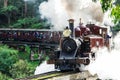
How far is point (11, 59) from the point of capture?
26.5 meters

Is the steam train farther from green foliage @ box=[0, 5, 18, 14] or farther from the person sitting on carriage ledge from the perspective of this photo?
green foliage @ box=[0, 5, 18, 14]

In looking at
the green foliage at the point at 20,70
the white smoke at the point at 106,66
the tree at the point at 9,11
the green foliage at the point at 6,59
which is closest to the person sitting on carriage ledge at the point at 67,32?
the white smoke at the point at 106,66

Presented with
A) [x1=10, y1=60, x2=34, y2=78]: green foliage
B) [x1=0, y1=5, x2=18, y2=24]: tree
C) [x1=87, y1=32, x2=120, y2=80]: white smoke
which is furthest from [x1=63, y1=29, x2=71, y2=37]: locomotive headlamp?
[x1=0, y1=5, x2=18, y2=24]: tree

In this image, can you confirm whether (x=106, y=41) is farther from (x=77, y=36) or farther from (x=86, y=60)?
(x=86, y=60)

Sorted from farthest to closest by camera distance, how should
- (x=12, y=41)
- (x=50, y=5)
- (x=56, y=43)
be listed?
(x=50, y=5) → (x=12, y=41) → (x=56, y=43)

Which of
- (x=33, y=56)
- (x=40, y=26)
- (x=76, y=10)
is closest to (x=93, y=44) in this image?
(x=76, y=10)

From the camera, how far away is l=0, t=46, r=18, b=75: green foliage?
83.7 feet

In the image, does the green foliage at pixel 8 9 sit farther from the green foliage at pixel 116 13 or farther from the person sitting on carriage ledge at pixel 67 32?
the green foliage at pixel 116 13

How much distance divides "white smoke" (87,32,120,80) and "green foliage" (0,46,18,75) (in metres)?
10.8

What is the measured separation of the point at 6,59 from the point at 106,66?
13.0 metres

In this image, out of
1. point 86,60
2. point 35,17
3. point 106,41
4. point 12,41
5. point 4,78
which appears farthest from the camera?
point 35,17

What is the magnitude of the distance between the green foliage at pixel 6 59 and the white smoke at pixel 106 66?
35.4 ft

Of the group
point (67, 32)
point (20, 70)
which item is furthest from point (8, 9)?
point (67, 32)

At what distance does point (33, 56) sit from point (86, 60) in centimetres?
1622
